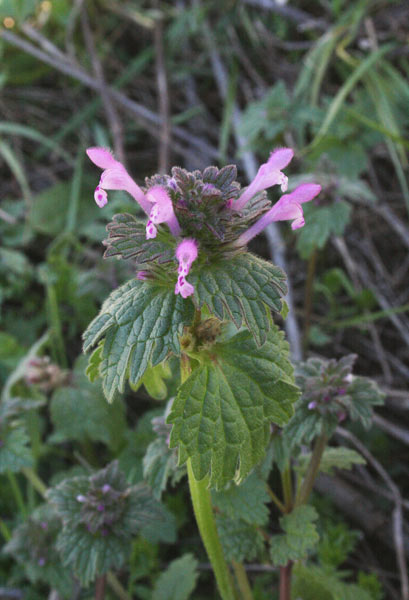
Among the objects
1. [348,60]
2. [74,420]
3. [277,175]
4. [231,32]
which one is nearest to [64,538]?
[74,420]

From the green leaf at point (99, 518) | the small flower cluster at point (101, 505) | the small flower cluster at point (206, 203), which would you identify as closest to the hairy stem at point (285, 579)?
→ the green leaf at point (99, 518)

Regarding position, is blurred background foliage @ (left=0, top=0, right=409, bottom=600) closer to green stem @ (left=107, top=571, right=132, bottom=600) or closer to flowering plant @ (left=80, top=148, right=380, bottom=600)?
green stem @ (left=107, top=571, right=132, bottom=600)

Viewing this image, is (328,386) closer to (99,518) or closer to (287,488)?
(287,488)

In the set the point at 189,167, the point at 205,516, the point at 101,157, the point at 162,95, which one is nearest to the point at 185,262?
the point at 101,157

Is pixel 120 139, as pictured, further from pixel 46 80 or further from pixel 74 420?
pixel 74 420

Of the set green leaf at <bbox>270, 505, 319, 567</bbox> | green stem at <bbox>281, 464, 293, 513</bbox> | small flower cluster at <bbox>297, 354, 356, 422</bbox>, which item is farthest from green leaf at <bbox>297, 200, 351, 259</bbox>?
green leaf at <bbox>270, 505, 319, 567</bbox>
